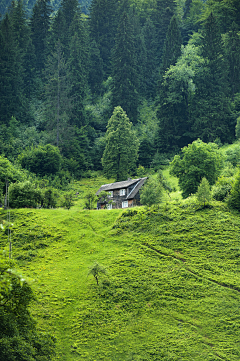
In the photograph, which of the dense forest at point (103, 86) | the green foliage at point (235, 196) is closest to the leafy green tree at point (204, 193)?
the green foliage at point (235, 196)

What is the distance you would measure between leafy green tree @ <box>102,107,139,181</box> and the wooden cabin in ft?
37.7

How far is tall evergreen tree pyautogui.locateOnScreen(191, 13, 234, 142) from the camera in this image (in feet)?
284

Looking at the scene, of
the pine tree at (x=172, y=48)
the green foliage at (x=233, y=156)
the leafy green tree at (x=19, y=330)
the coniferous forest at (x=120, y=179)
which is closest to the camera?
the leafy green tree at (x=19, y=330)

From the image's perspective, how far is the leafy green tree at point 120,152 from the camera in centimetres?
7738

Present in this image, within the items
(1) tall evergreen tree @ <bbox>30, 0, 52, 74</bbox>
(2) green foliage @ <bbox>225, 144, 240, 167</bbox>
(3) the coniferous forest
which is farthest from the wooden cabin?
(1) tall evergreen tree @ <bbox>30, 0, 52, 74</bbox>

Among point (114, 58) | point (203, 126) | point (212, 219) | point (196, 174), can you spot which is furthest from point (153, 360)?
point (114, 58)

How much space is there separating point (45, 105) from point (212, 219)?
2169 inches

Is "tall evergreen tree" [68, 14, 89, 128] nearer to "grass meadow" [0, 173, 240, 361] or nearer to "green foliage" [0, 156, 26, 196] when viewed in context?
"green foliage" [0, 156, 26, 196]

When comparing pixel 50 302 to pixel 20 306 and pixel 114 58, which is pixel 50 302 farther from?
pixel 114 58

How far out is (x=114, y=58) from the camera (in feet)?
322

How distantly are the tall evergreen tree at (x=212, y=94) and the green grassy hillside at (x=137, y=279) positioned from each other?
37.5 m

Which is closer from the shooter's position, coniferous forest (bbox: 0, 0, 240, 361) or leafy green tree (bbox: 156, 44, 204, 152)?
coniferous forest (bbox: 0, 0, 240, 361)

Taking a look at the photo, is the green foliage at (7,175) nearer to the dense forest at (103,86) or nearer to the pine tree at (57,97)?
the dense forest at (103,86)

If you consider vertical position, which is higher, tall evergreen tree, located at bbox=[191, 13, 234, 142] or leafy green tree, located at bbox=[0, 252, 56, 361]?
tall evergreen tree, located at bbox=[191, 13, 234, 142]
